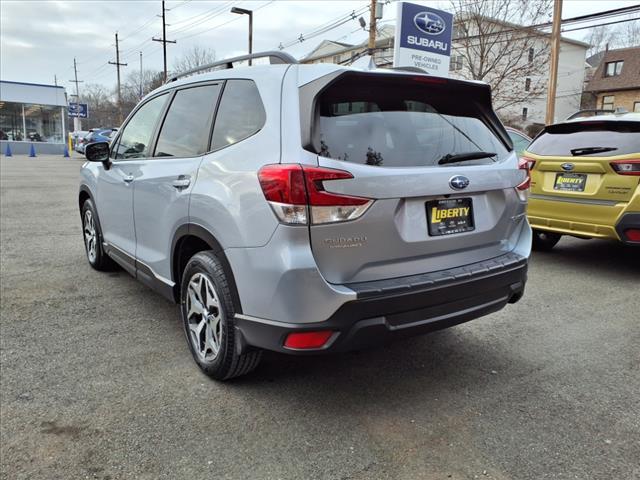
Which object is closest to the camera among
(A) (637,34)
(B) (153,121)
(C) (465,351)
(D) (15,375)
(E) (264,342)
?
(E) (264,342)

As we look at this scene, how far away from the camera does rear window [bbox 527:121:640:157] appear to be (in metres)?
5.23

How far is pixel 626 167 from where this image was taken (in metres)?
5.16

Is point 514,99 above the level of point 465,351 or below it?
above

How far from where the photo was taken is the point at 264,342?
102 inches

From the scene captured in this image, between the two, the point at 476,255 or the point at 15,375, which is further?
the point at 15,375

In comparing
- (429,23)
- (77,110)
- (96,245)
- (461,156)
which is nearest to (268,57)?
(461,156)

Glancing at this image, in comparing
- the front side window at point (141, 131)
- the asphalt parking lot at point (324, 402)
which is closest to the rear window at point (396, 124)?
the asphalt parking lot at point (324, 402)

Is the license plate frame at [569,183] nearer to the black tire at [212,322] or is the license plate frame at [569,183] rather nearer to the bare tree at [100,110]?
the black tire at [212,322]

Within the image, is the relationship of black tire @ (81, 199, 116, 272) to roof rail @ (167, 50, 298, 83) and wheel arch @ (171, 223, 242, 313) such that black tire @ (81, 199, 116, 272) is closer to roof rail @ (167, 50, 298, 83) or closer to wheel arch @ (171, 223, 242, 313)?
wheel arch @ (171, 223, 242, 313)

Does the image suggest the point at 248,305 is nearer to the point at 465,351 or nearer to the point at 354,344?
the point at 354,344

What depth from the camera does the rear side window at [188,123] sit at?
3236 mm

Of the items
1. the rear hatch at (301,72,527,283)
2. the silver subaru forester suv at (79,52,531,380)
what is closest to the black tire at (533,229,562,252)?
the silver subaru forester suv at (79,52,531,380)

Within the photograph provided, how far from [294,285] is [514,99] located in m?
21.9

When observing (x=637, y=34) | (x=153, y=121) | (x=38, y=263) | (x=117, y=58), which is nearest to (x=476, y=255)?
(x=153, y=121)
